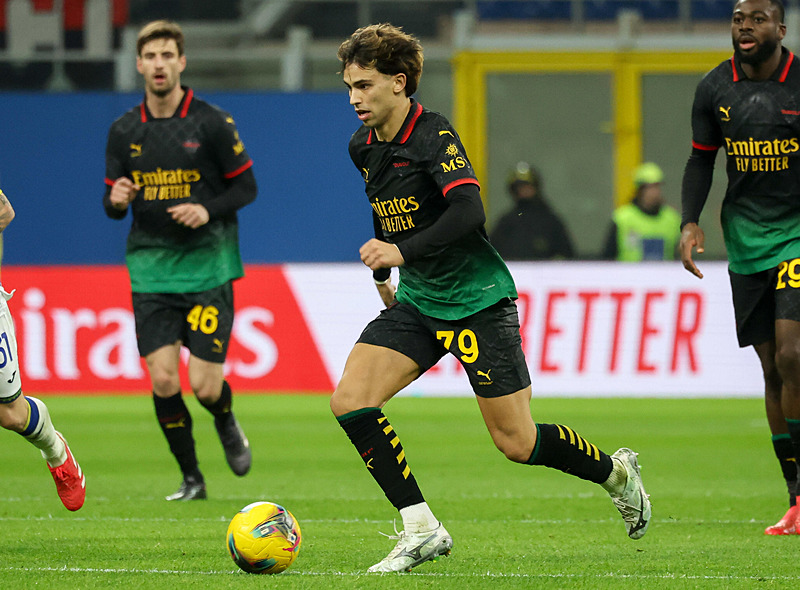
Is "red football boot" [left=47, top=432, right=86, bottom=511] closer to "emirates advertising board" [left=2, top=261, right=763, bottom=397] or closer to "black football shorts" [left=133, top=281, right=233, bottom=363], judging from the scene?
"black football shorts" [left=133, top=281, right=233, bottom=363]

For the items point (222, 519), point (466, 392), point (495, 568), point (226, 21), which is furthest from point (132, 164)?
point (226, 21)

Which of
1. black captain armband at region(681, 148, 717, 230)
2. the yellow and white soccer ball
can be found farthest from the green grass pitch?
black captain armband at region(681, 148, 717, 230)

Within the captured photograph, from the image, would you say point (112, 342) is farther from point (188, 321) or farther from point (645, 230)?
point (188, 321)

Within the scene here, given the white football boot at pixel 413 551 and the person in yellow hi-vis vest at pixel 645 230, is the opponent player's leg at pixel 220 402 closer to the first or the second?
the white football boot at pixel 413 551

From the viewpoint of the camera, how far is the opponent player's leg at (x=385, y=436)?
212 inches

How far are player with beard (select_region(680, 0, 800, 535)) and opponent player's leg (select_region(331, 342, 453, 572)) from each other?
6.32 ft

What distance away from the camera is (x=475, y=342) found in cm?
559

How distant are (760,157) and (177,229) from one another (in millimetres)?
3344

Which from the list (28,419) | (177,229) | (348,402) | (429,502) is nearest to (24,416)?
(28,419)

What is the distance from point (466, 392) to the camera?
13992 millimetres

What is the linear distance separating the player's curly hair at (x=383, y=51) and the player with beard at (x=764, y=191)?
187 centimetres

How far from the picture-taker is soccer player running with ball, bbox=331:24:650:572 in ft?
17.9

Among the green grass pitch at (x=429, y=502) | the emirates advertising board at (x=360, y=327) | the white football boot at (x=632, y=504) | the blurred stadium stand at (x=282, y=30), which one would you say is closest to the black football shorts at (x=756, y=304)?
the green grass pitch at (x=429, y=502)

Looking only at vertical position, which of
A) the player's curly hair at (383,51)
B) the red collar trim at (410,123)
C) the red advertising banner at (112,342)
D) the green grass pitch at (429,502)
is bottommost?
the red advertising banner at (112,342)
